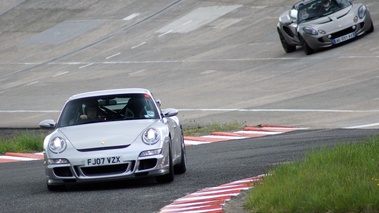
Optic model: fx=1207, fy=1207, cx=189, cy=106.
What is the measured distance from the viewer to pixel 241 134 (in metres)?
22.0

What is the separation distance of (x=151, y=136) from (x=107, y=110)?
Result: 1.37 meters

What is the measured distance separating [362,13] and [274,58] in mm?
3145

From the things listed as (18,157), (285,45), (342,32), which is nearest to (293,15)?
(285,45)

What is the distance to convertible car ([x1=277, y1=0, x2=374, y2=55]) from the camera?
3266cm

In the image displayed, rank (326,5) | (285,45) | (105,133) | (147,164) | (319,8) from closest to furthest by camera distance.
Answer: (147,164), (105,133), (326,5), (319,8), (285,45)

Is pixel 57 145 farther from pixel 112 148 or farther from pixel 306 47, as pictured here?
pixel 306 47

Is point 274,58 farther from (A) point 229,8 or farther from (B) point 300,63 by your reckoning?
(A) point 229,8

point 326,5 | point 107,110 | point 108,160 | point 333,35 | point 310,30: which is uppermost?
point 107,110

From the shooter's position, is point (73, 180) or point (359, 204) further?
point (73, 180)

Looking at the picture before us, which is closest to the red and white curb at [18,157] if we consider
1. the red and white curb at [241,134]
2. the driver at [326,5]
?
the red and white curb at [241,134]

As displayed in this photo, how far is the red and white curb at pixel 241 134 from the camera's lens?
21.5 meters

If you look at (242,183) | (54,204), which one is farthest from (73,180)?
(242,183)

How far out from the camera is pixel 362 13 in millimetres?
32688

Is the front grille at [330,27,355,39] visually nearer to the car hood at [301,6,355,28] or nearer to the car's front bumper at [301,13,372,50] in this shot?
the car's front bumper at [301,13,372,50]
